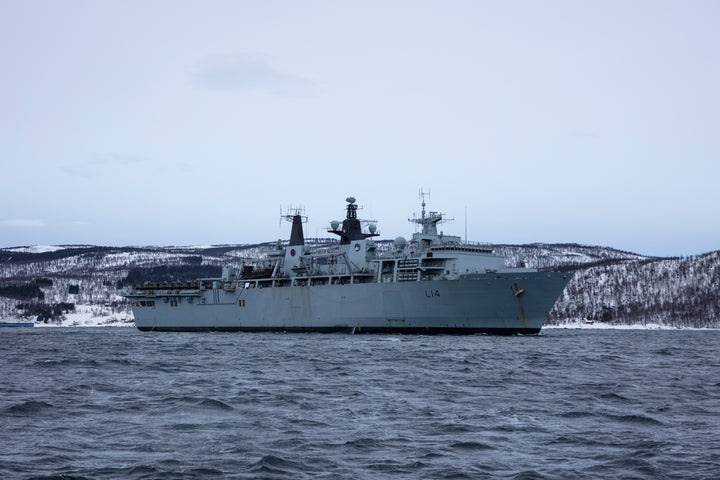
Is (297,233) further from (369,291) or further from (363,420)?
(363,420)

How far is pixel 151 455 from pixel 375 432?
507 cm

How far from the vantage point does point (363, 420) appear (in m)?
18.9

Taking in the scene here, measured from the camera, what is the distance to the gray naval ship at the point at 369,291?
56812mm

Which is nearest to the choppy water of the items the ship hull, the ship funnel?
the ship hull

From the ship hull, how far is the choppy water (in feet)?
67.5

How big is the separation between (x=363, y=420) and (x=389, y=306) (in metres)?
43.4

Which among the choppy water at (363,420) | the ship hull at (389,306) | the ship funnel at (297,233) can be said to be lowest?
the choppy water at (363,420)

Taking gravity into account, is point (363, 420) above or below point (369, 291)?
below

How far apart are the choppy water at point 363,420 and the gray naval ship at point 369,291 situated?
69.9 feet

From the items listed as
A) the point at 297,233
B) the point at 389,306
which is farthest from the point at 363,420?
the point at 297,233

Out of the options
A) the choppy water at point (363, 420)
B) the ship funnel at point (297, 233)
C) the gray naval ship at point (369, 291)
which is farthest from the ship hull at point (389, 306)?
the choppy water at point (363, 420)

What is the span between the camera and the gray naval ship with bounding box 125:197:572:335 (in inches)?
2237

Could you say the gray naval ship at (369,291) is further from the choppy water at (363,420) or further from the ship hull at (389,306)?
the choppy water at (363,420)

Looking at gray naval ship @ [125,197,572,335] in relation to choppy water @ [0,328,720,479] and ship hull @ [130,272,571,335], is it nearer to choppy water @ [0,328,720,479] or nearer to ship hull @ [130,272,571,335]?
ship hull @ [130,272,571,335]
